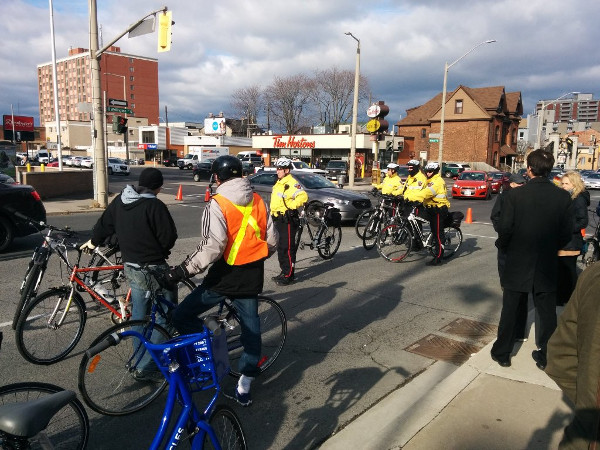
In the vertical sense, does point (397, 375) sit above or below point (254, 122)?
below

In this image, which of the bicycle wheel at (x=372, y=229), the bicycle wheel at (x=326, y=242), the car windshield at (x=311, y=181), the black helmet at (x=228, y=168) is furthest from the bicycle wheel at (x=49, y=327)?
the car windshield at (x=311, y=181)

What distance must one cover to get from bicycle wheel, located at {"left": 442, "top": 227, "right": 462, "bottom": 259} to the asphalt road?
0.25 m

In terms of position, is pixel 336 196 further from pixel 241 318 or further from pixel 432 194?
pixel 241 318

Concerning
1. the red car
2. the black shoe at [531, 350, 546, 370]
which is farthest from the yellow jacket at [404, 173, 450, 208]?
the red car

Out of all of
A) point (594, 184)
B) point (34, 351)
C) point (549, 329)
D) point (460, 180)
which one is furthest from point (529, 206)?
point (594, 184)

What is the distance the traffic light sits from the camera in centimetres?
1359

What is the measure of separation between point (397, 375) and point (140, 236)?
2613 millimetres

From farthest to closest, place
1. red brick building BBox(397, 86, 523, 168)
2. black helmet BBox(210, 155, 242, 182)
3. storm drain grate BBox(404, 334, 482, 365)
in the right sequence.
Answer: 1. red brick building BBox(397, 86, 523, 168)
2. storm drain grate BBox(404, 334, 482, 365)
3. black helmet BBox(210, 155, 242, 182)

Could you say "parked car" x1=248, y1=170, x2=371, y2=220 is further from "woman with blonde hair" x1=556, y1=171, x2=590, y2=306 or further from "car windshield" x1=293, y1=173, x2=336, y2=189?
"woman with blonde hair" x1=556, y1=171, x2=590, y2=306

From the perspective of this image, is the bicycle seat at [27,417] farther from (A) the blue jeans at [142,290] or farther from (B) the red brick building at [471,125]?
(B) the red brick building at [471,125]

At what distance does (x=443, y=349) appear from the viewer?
506 cm

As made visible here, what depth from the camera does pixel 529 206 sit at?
429cm

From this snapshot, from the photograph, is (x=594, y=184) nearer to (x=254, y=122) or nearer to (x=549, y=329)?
(x=549, y=329)

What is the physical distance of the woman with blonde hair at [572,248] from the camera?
4.95 meters
